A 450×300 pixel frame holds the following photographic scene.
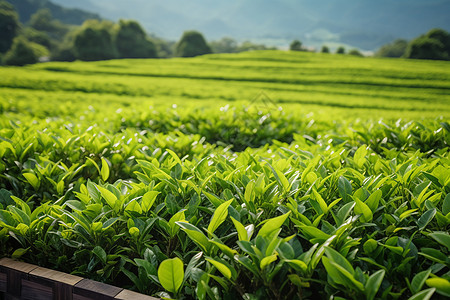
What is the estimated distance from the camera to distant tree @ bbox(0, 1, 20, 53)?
12.0m

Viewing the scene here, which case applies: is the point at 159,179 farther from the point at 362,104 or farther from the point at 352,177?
the point at 362,104

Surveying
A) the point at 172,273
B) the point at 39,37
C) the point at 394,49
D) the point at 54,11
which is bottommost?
the point at 172,273

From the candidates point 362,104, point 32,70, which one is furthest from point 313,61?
point 32,70

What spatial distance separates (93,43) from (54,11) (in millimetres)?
3634

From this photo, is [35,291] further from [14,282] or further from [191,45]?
[191,45]

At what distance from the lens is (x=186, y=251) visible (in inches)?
58.2

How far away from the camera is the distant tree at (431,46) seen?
24.8 feet

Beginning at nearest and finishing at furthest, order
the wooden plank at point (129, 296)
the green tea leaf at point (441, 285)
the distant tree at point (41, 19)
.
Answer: the green tea leaf at point (441, 285) → the wooden plank at point (129, 296) → the distant tree at point (41, 19)

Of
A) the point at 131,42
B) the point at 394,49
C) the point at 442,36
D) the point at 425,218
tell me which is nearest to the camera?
the point at 425,218

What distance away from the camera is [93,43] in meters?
24.3

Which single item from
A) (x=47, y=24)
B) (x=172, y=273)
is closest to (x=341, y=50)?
(x=47, y=24)

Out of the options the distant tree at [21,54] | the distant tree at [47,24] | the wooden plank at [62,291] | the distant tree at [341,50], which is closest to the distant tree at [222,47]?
the distant tree at [341,50]

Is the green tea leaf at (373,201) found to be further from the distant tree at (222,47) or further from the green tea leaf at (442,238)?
the distant tree at (222,47)

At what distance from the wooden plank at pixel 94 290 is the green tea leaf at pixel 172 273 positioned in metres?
0.26
